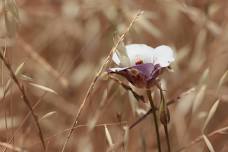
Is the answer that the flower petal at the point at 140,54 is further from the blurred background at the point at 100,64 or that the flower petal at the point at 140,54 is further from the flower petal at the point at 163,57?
the blurred background at the point at 100,64

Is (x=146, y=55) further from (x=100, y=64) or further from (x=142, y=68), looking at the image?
(x=100, y=64)

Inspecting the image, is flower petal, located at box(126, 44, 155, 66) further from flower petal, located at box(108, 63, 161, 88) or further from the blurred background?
the blurred background

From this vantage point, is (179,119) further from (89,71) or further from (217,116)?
(89,71)

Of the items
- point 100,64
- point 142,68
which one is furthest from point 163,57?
point 100,64

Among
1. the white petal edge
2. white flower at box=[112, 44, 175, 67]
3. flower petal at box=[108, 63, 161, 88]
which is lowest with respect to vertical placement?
flower petal at box=[108, 63, 161, 88]

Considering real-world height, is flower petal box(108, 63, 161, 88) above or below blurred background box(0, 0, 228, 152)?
above

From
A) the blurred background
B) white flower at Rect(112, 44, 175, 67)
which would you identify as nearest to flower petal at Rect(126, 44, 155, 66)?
white flower at Rect(112, 44, 175, 67)

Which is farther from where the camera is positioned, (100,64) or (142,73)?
(100,64)

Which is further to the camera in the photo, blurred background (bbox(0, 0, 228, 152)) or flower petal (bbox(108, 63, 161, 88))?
blurred background (bbox(0, 0, 228, 152))
